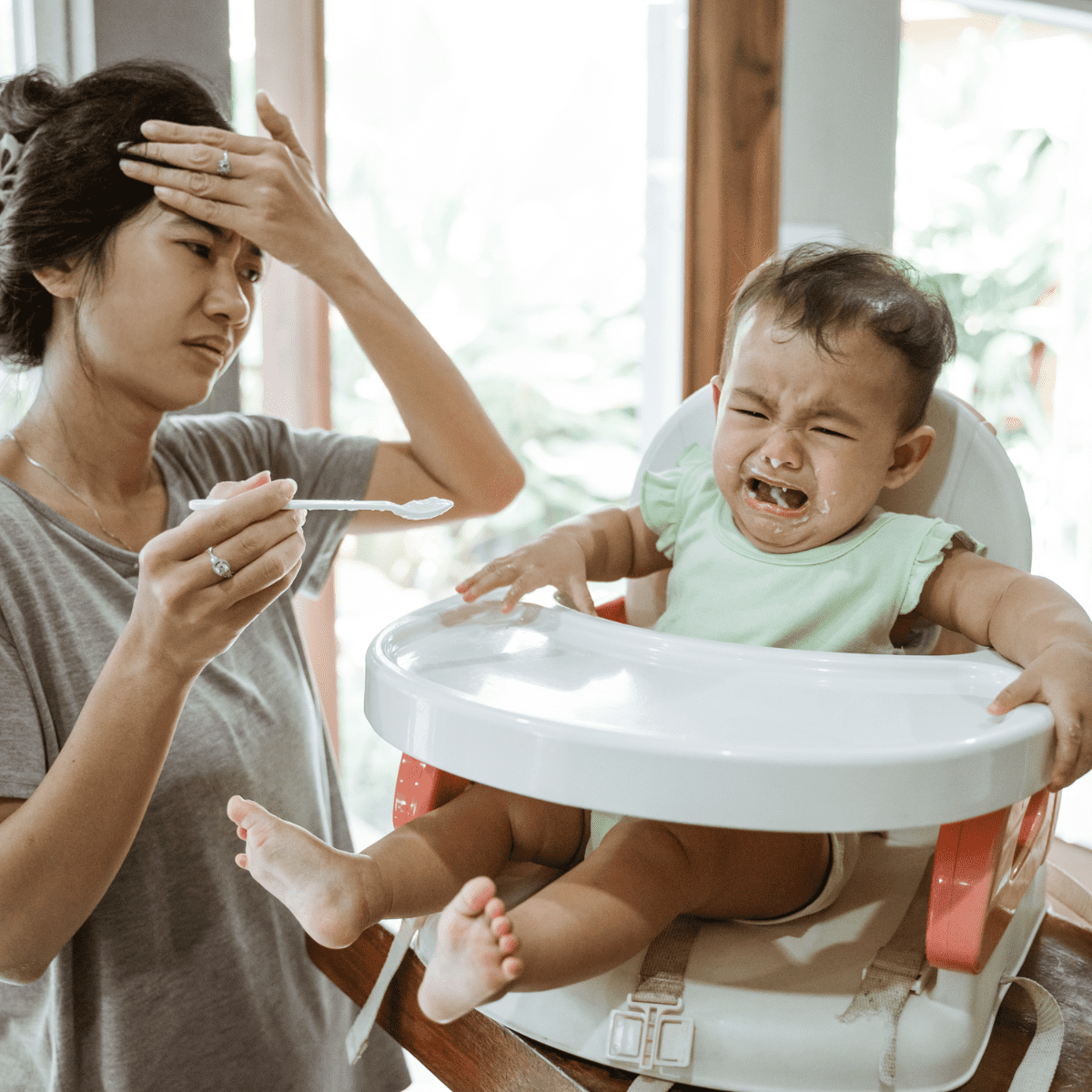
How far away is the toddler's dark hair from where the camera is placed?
0.75m

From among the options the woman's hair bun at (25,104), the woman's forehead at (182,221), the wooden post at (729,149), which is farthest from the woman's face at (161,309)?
the wooden post at (729,149)

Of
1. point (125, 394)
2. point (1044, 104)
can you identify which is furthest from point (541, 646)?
point (1044, 104)

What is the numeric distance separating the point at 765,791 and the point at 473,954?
0.58 ft

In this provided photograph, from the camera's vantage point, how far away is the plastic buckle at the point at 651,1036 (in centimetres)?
54

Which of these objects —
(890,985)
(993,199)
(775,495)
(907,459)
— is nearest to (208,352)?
(775,495)

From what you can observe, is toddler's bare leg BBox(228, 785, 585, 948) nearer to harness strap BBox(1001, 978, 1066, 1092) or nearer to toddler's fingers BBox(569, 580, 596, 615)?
toddler's fingers BBox(569, 580, 596, 615)

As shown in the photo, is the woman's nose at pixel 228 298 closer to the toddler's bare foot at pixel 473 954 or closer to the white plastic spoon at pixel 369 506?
the white plastic spoon at pixel 369 506

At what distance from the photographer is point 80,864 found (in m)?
0.65

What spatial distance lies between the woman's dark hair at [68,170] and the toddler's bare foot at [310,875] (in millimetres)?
490

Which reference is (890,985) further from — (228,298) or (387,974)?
(228,298)

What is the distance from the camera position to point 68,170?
31.1 inches

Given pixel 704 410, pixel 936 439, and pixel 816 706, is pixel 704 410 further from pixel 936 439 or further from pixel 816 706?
pixel 816 706

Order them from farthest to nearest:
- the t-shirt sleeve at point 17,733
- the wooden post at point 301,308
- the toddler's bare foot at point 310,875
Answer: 1. the wooden post at point 301,308
2. the t-shirt sleeve at point 17,733
3. the toddler's bare foot at point 310,875

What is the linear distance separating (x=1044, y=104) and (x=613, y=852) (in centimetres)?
181
